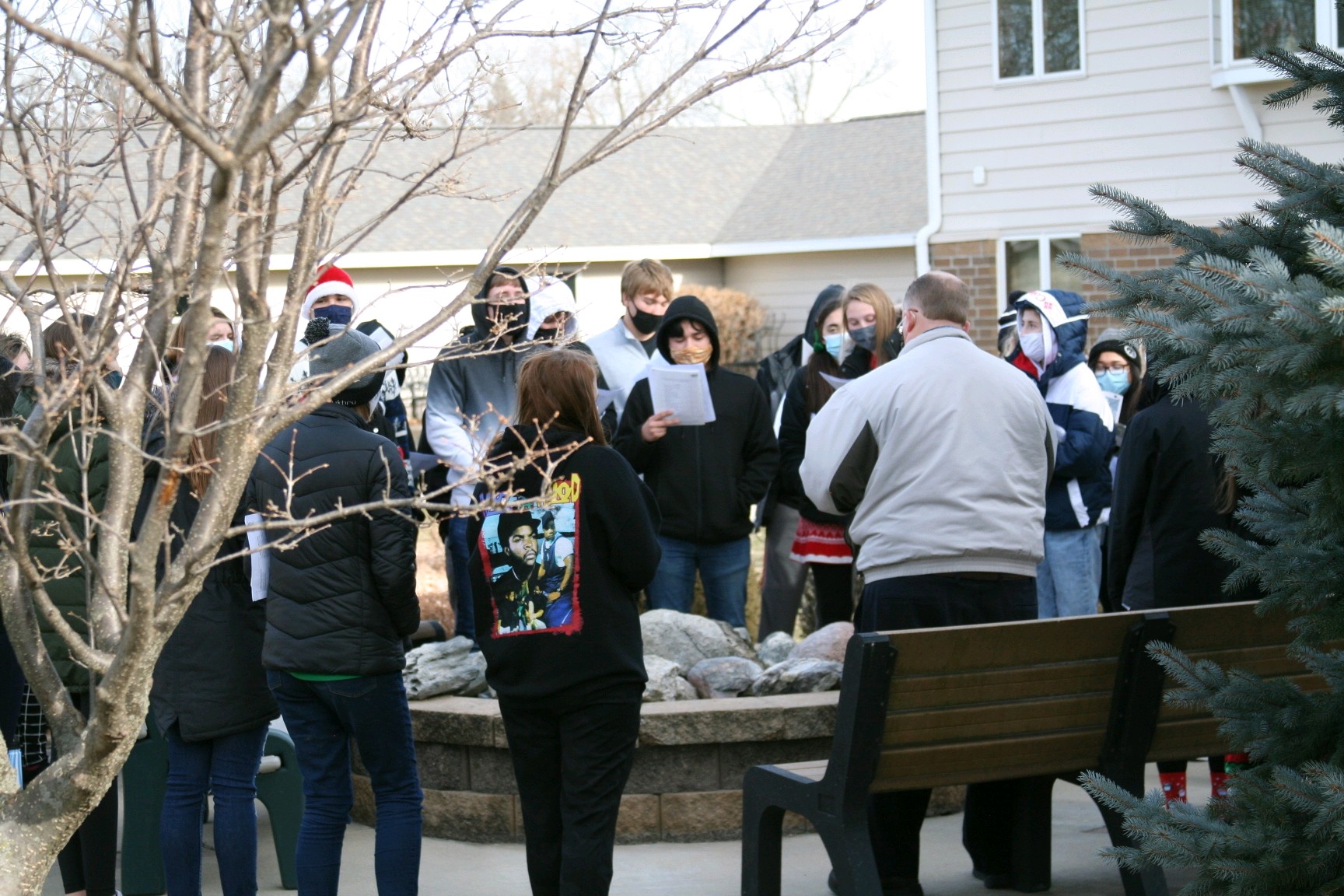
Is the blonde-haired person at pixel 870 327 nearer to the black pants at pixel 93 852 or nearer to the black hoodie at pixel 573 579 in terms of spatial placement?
the black hoodie at pixel 573 579

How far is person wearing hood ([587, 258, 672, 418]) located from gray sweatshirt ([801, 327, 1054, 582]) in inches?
93.4

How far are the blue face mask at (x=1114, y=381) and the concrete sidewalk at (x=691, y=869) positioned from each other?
254 cm

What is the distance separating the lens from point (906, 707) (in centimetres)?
409

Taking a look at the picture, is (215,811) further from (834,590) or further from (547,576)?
(834,590)

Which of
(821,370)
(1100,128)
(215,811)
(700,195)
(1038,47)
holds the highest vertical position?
(700,195)

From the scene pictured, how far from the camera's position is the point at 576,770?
4082 millimetres

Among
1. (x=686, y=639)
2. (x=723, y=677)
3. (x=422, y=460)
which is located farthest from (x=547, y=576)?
(x=422, y=460)

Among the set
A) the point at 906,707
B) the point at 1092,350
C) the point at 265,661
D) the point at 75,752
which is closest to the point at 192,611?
the point at 265,661

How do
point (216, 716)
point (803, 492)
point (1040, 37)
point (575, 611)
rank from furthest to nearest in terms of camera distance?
point (1040, 37), point (803, 492), point (216, 716), point (575, 611)

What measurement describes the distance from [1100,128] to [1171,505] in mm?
8713

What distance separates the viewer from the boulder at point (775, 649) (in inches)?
255

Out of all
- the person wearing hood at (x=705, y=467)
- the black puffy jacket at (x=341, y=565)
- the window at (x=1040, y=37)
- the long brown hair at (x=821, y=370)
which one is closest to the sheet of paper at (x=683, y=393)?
the person wearing hood at (x=705, y=467)

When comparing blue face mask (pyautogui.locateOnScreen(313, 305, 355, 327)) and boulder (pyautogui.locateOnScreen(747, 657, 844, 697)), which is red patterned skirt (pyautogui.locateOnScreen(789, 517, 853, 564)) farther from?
blue face mask (pyautogui.locateOnScreen(313, 305, 355, 327))

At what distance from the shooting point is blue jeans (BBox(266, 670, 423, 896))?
418 centimetres
